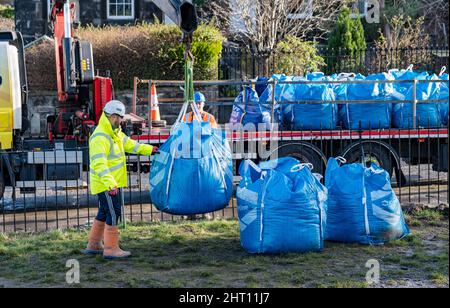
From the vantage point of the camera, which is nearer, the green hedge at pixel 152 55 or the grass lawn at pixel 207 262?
the grass lawn at pixel 207 262

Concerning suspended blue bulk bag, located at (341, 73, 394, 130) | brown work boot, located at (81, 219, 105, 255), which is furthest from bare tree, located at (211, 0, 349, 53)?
brown work boot, located at (81, 219, 105, 255)

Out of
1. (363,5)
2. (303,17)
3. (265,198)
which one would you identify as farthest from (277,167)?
(363,5)

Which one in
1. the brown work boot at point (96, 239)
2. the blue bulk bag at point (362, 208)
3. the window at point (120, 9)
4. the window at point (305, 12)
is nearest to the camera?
the brown work boot at point (96, 239)

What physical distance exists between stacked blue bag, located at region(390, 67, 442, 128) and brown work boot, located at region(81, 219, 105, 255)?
6644 mm

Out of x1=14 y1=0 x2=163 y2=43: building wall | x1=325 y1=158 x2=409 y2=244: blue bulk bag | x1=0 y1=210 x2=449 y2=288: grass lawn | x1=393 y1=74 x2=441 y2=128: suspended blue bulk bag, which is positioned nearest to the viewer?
x1=0 y1=210 x2=449 y2=288: grass lawn

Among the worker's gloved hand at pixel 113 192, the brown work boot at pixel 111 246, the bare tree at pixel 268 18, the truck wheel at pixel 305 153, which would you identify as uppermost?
the bare tree at pixel 268 18

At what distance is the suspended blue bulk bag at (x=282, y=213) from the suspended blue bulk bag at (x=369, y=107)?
17.0ft

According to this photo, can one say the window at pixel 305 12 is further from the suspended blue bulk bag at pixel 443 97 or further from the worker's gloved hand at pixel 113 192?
the worker's gloved hand at pixel 113 192

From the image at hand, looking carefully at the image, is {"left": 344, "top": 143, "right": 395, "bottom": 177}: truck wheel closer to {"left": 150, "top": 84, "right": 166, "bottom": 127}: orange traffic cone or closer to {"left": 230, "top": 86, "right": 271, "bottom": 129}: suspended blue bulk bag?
{"left": 230, "top": 86, "right": 271, "bottom": 129}: suspended blue bulk bag

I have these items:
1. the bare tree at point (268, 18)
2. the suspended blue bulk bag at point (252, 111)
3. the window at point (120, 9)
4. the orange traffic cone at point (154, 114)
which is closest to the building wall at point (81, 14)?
the window at point (120, 9)

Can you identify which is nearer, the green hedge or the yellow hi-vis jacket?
the yellow hi-vis jacket

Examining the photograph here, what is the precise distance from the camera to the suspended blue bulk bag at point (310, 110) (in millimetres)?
13781

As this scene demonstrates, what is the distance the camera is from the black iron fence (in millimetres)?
20906
